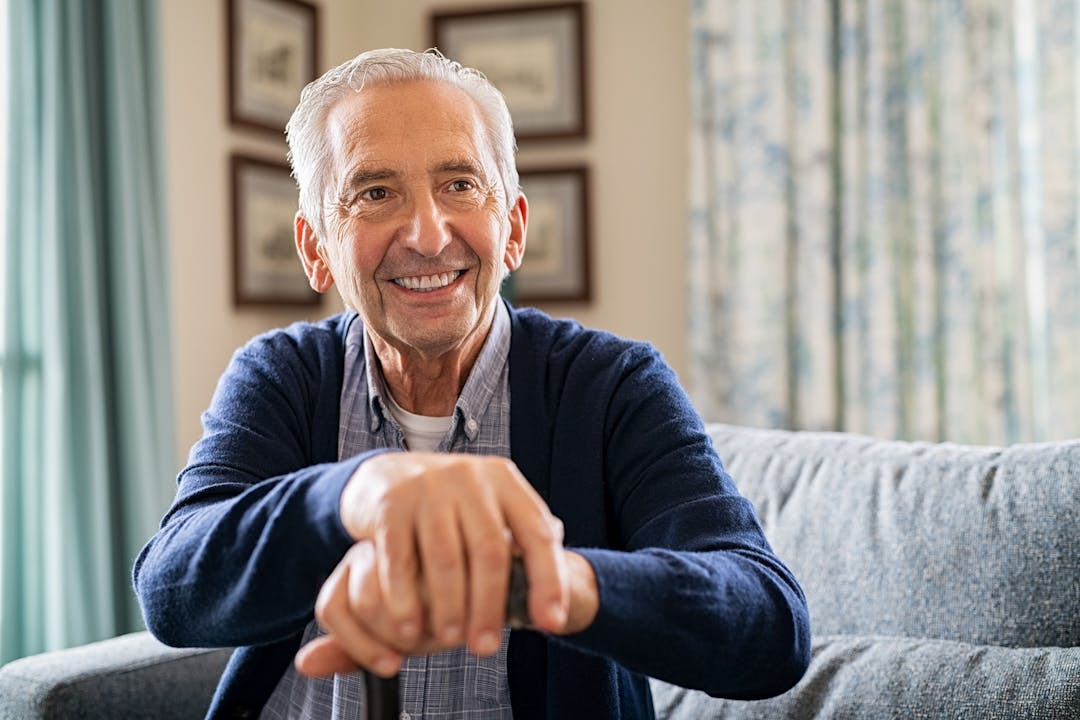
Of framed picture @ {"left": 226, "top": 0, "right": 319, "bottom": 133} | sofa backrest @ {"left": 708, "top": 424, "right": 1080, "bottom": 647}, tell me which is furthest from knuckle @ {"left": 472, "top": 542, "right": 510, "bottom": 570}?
framed picture @ {"left": 226, "top": 0, "right": 319, "bottom": 133}

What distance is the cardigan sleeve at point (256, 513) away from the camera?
0.95 metres

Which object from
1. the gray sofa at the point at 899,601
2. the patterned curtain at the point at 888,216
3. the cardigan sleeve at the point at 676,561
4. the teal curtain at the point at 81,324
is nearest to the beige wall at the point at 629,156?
the patterned curtain at the point at 888,216

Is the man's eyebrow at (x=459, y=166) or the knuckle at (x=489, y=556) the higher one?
the man's eyebrow at (x=459, y=166)

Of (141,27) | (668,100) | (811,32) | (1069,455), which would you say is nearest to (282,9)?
(141,27)

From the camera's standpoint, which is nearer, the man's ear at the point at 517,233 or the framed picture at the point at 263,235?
the man's ear at the point at 517,233

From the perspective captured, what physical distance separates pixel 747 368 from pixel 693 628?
9.35ft

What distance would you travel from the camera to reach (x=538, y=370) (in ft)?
4.73

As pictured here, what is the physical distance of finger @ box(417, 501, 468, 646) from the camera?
74 centimetres

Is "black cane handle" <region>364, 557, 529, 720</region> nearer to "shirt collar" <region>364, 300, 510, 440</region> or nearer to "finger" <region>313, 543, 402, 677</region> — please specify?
"finger" <region>313, 543, 402, 677</region>

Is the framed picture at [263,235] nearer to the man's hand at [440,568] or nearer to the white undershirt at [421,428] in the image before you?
the white undershirt at [421,428]

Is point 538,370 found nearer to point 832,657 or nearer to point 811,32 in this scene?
point 832,657

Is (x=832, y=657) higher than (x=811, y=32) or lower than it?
lower

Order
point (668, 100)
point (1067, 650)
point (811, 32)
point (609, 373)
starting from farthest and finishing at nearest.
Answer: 1. point (668, 100)
2. point (811, 32)
3. point (609, 373)
4. point (1067, 650)

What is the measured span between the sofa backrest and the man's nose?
26.5 inches
